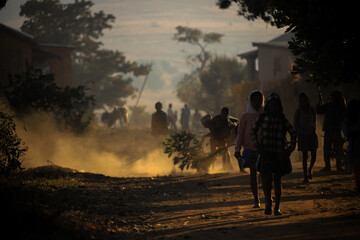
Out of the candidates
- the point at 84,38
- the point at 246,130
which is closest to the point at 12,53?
the point at 246,130

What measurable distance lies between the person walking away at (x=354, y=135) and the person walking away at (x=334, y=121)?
4283mm

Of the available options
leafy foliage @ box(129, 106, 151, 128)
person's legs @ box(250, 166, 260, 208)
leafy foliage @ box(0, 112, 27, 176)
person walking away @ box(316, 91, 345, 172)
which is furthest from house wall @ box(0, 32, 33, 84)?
leafy foliage @ box(129, 106, 151, 128)

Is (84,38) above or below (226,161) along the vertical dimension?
above

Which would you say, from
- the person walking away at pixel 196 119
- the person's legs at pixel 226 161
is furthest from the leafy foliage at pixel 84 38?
the person's legs at pixel 226 161

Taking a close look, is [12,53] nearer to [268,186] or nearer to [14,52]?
[14,52]

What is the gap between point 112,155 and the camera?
2331 cm

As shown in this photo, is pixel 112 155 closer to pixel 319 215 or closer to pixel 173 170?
pixel 173 170

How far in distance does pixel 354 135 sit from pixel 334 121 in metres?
4.65

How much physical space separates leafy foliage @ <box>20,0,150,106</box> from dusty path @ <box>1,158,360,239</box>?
4740 centimetres

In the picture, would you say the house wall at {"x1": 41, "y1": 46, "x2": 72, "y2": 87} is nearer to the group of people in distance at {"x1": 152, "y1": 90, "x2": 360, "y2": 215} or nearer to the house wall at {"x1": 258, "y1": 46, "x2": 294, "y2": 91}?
the house wall at {"x1": 258, "y1": 46, "x2": 294, "y2": 91}

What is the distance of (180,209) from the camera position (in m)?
9.08

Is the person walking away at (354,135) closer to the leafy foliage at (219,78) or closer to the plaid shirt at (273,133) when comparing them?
the plaid shirt at (273,133)

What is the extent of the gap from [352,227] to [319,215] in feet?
3.26

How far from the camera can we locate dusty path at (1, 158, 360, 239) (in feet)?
21.7
